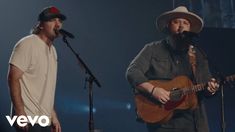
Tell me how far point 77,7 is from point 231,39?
242 cm

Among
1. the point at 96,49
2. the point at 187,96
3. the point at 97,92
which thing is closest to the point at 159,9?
the point at 96,49

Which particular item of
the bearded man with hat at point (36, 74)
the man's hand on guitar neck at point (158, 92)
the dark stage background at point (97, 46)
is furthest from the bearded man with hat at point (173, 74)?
the dark stage background at point (97, 46)

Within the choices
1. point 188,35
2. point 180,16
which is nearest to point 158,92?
point 188,35

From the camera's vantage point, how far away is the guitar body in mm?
4129

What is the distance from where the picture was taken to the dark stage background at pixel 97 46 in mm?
6434

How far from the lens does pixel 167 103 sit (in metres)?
4.19

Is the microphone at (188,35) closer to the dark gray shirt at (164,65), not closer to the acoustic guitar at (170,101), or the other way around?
the dark gray shirt at (164,65)

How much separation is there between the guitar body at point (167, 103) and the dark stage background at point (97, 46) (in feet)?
7.91

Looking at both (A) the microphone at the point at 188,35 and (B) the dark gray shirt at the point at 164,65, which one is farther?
(B) the dark gray shirt at the point at 164,65

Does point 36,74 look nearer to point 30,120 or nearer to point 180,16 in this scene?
point 30,120

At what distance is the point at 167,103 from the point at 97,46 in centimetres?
283

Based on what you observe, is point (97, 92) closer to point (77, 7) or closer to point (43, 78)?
point (77, 7)

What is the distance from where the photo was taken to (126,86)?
22.4 feet

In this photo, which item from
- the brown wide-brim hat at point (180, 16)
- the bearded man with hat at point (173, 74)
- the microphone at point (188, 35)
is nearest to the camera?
the microphone at point (188, 35)
